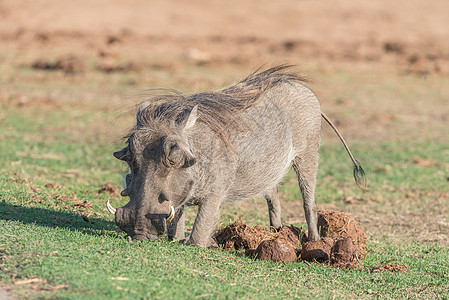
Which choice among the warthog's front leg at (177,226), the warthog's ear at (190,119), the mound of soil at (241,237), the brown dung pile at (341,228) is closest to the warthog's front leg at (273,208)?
the brown dung pile at (341,228)

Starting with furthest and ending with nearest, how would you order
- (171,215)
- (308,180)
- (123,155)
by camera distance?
(308,180) < (123,155) < (171,215)

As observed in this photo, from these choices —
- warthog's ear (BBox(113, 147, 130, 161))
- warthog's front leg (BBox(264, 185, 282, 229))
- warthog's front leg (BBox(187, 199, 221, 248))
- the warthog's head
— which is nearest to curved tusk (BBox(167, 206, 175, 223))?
the warthog's head

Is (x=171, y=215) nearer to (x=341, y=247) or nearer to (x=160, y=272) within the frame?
(x=160, y=272)

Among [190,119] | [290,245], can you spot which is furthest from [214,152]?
[290,245]

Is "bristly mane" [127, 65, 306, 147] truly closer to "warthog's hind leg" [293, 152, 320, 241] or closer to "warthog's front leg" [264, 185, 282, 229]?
"warthog's hind leg" [293, 152, 320, 241]

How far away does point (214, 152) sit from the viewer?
5.37 metres

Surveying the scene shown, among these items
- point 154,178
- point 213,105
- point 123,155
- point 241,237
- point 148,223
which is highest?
point 213,105

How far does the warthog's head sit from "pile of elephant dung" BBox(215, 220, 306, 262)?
70cm

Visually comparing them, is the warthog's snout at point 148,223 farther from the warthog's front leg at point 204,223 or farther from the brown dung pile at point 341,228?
the brown dung pile at point 341,228

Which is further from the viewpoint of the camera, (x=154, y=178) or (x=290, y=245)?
(x=290, y=245)

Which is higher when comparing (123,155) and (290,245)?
(123,155)

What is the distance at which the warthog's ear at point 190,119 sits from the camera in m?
5.28

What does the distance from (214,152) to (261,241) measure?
891 mm

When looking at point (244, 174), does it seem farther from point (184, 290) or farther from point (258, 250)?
point (184, 290)
